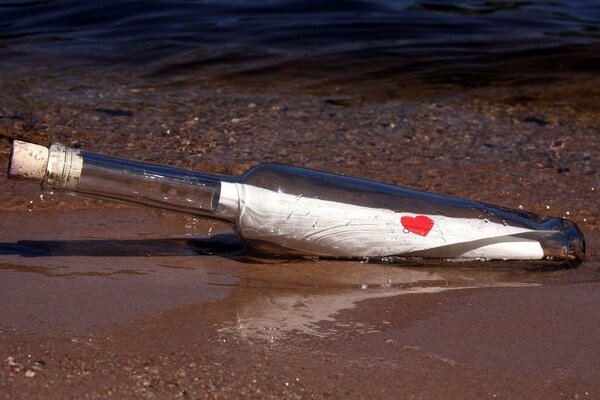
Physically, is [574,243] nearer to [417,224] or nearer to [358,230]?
A: [417,224]

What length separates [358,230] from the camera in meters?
2.55

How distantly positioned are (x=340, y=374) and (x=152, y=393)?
14.1 inches

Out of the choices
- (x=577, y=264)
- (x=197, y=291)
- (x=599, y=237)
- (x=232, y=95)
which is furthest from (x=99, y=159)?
(x=232, y=95)

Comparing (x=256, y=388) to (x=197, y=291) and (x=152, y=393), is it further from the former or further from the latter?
(x=197, y=291)

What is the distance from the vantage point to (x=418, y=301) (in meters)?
2.34

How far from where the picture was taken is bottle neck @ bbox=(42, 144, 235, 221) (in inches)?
92.8

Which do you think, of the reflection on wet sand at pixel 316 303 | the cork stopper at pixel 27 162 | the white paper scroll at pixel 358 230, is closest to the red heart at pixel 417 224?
the white paper scroll at pixel 358 230

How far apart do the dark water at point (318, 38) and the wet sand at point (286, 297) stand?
5.69 ft

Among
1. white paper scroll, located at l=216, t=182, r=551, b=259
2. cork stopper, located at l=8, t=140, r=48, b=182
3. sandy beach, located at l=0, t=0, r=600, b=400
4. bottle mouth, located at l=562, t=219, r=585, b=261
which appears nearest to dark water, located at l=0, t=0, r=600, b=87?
sandy beach, located at l=0, t=0, r=600, b=400

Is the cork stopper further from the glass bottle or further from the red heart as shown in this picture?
the red heart

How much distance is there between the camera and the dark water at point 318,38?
232 inches

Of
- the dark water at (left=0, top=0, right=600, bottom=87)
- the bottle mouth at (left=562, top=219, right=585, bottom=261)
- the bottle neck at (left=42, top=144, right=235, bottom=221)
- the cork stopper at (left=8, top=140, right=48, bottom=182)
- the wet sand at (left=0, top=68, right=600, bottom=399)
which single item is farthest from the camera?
the dark water at (left=0, top=0, right=600, bottom=87)

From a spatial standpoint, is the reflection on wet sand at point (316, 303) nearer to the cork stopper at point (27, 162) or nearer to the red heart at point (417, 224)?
the red heart at point (417, 224)

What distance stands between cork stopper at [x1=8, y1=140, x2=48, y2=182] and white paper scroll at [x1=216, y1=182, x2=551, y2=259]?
449mm
